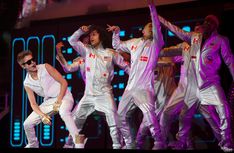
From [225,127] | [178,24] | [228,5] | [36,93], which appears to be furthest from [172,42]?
[36,93]

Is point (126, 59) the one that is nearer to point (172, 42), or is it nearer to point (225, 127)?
point (172, 42)

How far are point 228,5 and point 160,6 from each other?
563 millimetres

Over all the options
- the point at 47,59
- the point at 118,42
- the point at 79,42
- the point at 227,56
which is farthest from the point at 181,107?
the point at 47,59

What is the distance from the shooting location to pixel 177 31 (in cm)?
439

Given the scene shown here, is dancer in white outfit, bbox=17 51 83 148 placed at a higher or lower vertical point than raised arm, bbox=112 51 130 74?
lower

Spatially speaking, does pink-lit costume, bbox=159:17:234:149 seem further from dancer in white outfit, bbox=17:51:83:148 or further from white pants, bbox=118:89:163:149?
dancer in white outfit, bbox=17:51:83:148

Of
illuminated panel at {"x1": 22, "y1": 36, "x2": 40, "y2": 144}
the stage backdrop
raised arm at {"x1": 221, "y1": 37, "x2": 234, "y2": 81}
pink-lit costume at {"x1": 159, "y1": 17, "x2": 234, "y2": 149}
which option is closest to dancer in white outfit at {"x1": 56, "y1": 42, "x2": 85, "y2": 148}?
the stage backdrop

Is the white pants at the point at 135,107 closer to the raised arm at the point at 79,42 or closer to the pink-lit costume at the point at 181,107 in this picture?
the pink-lit costume at the point at 181,107

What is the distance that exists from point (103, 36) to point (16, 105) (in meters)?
1.12

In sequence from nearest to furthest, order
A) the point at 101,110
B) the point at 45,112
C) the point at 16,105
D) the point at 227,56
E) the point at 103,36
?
the point at 227,56
the point at 101,110
the point at 103,36
the point at 45,112
the point at 16,105

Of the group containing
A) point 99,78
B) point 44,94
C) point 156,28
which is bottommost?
point 44,94

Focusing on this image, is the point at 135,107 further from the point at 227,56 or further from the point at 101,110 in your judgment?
the point at 227,56

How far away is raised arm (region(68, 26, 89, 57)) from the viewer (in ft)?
15.4

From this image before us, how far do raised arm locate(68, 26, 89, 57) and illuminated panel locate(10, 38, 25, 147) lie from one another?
644 millimetres
